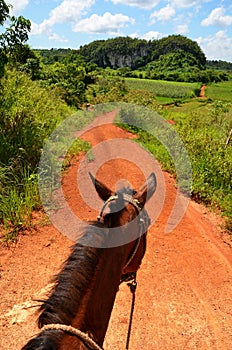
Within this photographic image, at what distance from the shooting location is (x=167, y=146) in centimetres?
1050

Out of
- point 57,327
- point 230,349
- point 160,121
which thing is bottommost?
point 230,349

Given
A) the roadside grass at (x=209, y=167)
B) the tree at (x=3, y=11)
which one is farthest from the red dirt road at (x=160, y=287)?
the tree at (x=3, y=11)

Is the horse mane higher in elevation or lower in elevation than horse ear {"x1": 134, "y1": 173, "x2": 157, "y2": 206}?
lower

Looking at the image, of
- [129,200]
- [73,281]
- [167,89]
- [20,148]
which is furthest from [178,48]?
[73,281]

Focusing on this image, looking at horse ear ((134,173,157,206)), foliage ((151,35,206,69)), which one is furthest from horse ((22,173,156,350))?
foliage ((151,35,206,69))

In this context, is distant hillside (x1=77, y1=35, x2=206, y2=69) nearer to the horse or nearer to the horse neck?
the horse

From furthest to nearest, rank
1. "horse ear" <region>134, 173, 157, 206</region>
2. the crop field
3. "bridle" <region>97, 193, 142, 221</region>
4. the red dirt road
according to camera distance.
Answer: the crop field, the red dirt road, "horse ear" <region>134, 173, 157, 206</region>, "bridle" <region>97, 193, 142, 221</region>

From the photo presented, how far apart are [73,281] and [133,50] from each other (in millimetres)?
137841

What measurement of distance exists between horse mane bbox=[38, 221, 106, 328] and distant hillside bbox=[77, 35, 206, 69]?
126 metres

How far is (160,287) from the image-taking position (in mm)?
4418

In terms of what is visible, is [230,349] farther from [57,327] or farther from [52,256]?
[57,327]

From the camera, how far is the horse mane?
1.42 metres

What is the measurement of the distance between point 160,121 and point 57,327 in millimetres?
12699

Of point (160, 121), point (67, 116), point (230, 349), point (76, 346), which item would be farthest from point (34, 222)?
point (160, 121)
